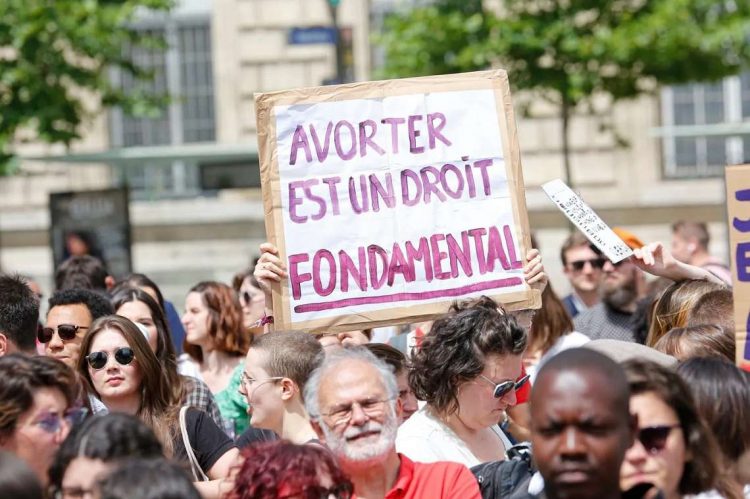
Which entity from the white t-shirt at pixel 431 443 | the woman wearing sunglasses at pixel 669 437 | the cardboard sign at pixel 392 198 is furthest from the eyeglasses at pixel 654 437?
the cardboard sign at pixel 392 198

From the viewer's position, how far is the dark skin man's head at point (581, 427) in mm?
3277

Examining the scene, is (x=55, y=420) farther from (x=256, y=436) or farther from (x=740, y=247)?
(x=740, y=247)

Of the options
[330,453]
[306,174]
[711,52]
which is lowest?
[330,453]

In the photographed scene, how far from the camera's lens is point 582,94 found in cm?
1683

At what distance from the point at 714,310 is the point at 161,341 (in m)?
2.61

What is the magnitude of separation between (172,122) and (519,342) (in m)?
17.9

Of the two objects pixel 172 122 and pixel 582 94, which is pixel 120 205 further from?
pixel 172 122

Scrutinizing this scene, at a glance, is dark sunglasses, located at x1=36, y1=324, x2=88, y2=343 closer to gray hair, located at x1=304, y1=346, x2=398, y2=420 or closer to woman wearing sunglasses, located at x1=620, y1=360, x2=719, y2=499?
gray hair, located at x1=304, y1=346, x2=398, y2=420

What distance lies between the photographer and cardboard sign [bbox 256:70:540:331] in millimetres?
5648

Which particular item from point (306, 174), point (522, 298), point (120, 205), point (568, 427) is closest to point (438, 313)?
point (522, 298)

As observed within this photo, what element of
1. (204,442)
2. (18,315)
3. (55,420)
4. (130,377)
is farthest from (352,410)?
(18,315)

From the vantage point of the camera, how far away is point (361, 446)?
4.20 metres

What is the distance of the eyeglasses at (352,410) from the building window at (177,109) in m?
18.5

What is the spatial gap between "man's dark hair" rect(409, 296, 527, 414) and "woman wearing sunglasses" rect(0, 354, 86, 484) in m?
1.52
